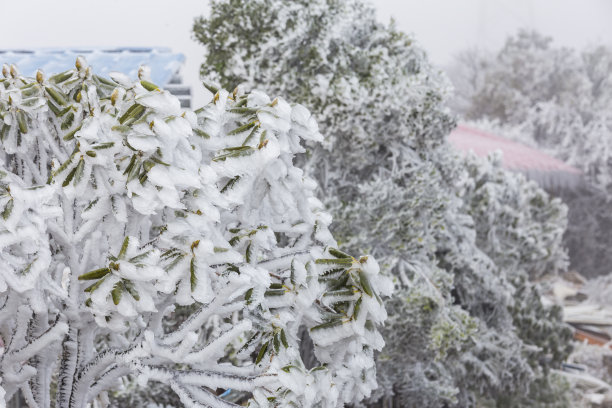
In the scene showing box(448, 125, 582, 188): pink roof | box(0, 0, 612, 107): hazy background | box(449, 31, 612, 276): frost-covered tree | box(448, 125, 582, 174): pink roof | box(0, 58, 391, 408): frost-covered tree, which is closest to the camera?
box(0, 58, 391, 408): frost-covered tree

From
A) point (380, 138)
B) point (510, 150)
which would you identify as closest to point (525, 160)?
point (510, 150)

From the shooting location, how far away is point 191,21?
6922 mm

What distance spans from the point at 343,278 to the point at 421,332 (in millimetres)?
2272

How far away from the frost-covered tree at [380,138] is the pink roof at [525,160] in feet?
18.0

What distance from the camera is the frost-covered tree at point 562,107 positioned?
10.7 metres

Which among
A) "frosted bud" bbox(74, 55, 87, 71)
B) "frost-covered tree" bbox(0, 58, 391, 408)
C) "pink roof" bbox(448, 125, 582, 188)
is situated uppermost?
"frosted bud" bbox(74, 55, 87, 71)

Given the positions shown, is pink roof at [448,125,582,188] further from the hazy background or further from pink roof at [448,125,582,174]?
the hazy background

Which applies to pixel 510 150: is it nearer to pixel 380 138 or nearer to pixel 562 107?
pixel 562 107

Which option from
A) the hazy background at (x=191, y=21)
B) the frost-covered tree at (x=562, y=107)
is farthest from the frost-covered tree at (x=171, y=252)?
the frost-covered tree at (x=562, y=107)

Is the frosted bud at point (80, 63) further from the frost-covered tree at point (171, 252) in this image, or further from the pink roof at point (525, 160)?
the pink roof at point (525, 160)

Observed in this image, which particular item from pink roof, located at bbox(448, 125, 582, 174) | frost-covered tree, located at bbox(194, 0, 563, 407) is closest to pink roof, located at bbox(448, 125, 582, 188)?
pink roof, located at bbox(448, 125, 582, 174)

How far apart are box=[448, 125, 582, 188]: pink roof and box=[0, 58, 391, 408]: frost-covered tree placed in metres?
7.87

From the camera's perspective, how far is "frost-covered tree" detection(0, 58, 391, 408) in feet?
4.24

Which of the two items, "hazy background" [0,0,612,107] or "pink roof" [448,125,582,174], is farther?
"pink roof" [448,125,582,174]
